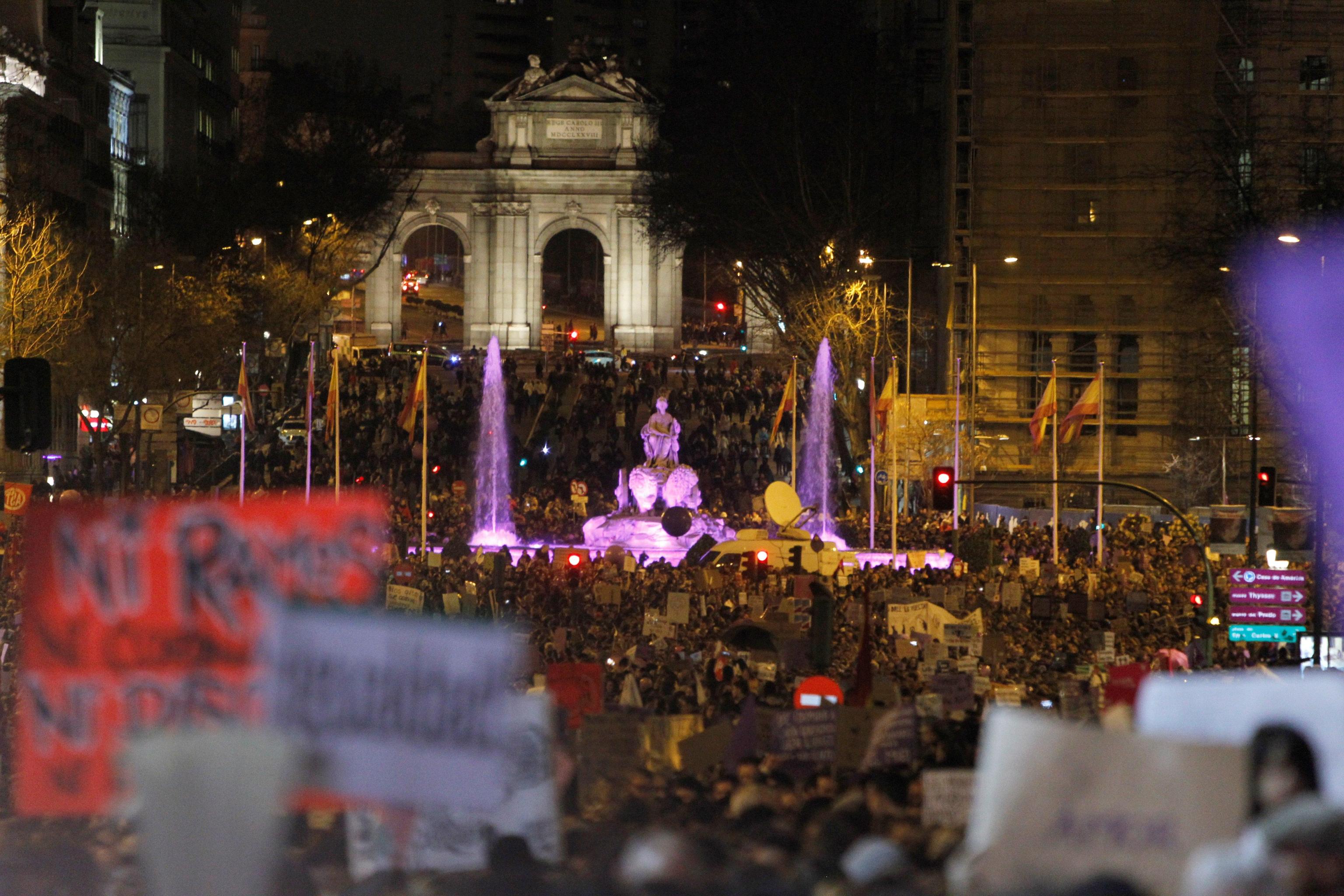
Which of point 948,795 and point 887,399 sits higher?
point 887,399

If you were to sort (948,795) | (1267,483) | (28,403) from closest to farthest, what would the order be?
(948,795)
(28,403)
(1267,483)

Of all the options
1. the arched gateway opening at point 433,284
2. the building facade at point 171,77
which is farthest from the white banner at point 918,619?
the arched gateway opening at point 433,284

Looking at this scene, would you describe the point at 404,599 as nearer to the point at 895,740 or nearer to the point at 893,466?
the point at 895,740

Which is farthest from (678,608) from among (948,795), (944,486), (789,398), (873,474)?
(789,398)

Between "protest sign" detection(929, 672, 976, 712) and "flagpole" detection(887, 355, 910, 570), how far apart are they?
17.1m

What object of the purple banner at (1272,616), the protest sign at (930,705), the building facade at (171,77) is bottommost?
the protest sign at (930,705)

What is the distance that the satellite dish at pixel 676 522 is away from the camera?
3944 cm

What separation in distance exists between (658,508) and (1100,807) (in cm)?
3571

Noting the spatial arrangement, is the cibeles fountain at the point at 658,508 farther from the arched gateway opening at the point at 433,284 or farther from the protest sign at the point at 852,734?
the arched gateway opening at the point at 433,284

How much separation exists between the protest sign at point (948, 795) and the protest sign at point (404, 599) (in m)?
12.3

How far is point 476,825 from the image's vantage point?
7219 millimetres

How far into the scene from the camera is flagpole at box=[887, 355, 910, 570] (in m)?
36.2

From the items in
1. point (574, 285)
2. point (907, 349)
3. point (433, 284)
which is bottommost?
point (907, 349)

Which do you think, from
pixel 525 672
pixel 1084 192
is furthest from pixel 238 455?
pixel 525 672
